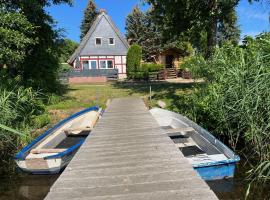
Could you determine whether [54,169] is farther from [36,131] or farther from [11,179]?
[36,131]

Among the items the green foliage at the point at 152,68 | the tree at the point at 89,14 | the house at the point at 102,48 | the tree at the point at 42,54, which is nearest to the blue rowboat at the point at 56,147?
the tree at the point at 42,54

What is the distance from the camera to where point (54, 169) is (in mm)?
7020

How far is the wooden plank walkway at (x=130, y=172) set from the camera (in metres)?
3.90

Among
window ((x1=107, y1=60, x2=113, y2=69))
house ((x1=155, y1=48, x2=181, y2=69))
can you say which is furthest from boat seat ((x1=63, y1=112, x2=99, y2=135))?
window ((x1=107, y1=60, x2=113, y2=69))

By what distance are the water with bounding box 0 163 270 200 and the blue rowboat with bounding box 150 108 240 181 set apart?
22 centimetres

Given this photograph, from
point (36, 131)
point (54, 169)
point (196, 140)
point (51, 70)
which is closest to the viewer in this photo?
point (54, 169)

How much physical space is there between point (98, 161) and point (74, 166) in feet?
1.32

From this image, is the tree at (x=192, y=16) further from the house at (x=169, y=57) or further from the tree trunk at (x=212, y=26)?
the house at (x=169, y=57)

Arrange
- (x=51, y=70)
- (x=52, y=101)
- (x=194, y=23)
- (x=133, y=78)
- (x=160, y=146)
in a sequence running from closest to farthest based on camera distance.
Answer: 1. (x=160, y=146)
2. (x=52, y=101)
3. (x=51, y=70)
4. (x=194, y=23)
5. (x=133, y=78)

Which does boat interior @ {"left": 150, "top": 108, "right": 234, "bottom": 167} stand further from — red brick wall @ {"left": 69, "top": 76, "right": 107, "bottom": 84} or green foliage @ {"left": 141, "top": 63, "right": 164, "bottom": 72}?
green foliage @ {"left": 141, "top": 63, "right": 164, "bottom": 72}

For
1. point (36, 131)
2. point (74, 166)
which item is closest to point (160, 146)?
point (74, 166)

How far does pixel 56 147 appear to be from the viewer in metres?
8.91

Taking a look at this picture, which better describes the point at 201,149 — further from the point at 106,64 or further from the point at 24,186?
the point at 106,64

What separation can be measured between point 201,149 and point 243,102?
1946mm
